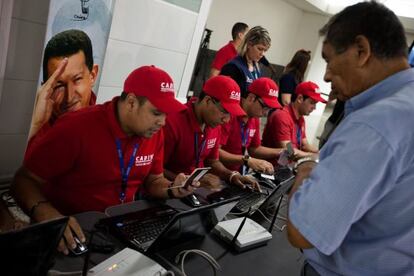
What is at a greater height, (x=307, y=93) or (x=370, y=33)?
(x=370, y=33)

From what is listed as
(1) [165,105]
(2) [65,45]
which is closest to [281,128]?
(1) [165,105]

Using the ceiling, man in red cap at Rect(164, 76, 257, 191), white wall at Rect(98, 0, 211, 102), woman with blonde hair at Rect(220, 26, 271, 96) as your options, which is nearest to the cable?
man in red cap at Rect(164, 76, 257, 191)

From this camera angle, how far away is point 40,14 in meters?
2.03

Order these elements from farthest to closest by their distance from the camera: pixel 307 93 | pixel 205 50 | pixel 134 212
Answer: pixel 205 50, pixel 307 93, pixel 134 212

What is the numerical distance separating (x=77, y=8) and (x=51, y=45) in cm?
27

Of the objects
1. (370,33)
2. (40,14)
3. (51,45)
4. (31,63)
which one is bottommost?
(31,63)

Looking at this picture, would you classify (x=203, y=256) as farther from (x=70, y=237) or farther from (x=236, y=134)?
(x=236, y=134)

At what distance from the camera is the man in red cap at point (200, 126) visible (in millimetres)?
1922

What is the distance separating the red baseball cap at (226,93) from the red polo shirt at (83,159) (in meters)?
0.56

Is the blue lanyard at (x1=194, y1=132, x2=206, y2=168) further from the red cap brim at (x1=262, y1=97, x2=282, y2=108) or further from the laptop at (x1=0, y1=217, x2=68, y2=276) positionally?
the laptop at (x1=0, y1=217, x2=68, y2=276)

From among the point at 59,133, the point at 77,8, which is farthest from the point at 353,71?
the point at 77,8

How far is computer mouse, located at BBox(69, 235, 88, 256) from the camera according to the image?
1007 millimetres

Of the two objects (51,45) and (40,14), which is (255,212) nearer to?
(51,45)

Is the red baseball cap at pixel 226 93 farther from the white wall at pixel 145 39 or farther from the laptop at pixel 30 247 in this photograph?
the laptop at pixel 30 247
